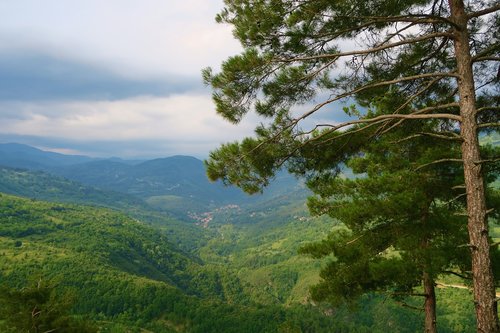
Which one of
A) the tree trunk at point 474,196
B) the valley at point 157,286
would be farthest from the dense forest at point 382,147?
the valley at point 157,286

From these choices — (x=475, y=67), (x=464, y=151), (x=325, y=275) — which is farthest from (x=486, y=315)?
(x=475, y=67)

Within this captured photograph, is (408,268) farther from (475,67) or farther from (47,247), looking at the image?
(47,247)

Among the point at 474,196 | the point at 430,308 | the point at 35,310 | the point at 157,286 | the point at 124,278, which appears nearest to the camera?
the point at 474,196

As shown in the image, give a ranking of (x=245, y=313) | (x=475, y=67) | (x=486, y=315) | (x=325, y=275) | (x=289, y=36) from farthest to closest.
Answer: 1. (x=245, y=313)
2. (x=325, y=275)
3. (x=475, y=67)
4. (x=289, y=36)
5. (x=486, y=315)

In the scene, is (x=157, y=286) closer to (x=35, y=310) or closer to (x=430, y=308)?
(x=35, y=310)

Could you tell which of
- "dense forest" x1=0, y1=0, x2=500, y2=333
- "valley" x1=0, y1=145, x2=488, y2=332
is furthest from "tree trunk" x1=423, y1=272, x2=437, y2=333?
"valley" x1=0, y1=145, x2=488, y2=332

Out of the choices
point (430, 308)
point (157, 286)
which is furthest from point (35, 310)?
point (157, 286)

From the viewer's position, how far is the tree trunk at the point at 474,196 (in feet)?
18.2

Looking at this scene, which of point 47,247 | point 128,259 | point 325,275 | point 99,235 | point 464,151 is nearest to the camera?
point 464,151

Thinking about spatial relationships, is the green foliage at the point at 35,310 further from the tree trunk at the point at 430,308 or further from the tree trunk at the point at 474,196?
the tree trunk at the point at 474,196

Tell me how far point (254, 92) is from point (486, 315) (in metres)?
5.67

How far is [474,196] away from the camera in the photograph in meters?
5.86

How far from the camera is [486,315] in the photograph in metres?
5.49

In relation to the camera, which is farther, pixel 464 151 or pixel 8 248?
pixel 8 248
